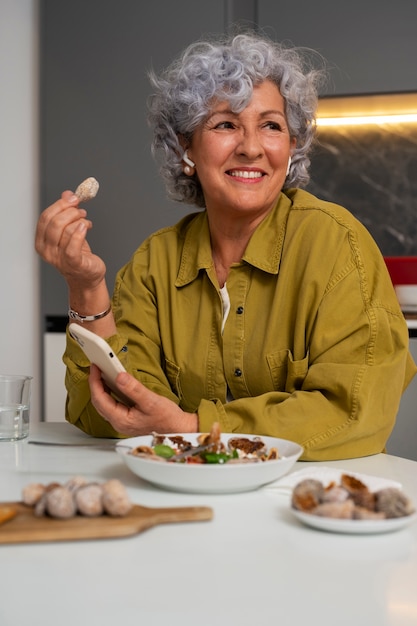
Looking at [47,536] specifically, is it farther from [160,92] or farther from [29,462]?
[160,92]

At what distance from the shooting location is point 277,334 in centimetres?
162

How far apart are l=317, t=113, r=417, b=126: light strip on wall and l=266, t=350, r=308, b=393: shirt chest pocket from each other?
2.05 m

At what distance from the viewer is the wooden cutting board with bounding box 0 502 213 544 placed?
0.85m

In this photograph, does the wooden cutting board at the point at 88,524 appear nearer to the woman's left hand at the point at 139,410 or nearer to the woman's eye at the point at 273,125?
the woman's left hand at the point at 139,410

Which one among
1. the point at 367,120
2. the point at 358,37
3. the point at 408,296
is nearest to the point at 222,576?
the point at 408,296

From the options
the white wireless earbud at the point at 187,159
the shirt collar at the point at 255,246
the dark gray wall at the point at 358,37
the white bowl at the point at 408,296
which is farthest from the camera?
the dark gray wall at the point at 358,37

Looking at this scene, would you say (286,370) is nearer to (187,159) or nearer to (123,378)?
(123,378)

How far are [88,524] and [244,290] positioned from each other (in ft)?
2.88

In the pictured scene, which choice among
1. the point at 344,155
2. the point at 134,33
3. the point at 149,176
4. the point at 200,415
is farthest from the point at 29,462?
the point at 344,155

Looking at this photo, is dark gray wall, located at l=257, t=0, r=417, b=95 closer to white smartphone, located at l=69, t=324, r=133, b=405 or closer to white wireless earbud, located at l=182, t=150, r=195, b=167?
white wireless earbud, located at l=182, t=150, r=195, b=167

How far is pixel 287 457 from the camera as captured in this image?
108cm

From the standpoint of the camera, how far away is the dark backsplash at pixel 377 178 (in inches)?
137

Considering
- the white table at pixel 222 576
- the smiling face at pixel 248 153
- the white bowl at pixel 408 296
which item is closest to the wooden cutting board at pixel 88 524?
the white table at pixel 222 576

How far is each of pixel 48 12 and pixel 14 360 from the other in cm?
128
